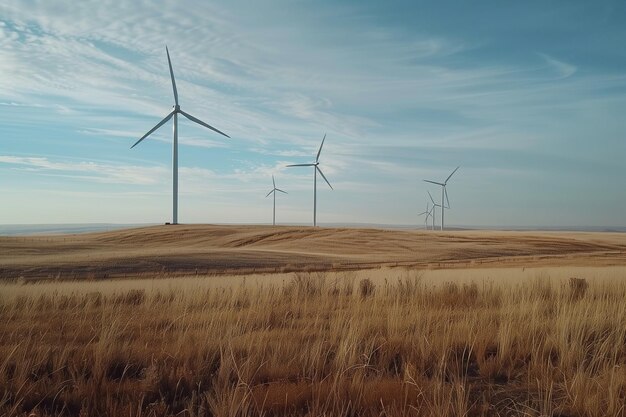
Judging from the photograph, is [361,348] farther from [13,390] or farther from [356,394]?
[13,390]

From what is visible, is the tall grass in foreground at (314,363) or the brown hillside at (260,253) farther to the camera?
the brown hillside at (260,253)

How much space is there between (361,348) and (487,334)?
6.48 ft

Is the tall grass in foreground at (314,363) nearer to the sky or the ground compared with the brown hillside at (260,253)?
nearer to the sky

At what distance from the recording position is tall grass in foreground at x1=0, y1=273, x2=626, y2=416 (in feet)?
16.0

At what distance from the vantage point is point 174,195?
69.1 metres

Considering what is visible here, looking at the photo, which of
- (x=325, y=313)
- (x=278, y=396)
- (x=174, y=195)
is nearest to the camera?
(x=278, y=396)

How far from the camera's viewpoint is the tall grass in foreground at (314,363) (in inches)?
192

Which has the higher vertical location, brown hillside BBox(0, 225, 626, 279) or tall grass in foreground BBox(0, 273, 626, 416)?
tall grass in foreground BBox(0, 273, 626, 416)

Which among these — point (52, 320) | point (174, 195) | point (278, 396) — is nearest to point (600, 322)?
point (278, 396)

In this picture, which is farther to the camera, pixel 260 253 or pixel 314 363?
Answer: pixel 260 253

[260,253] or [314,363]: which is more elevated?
[314,363]

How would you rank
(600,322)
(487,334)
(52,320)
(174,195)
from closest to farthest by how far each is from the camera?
1. (487,334)
2. (600,322)
3. (52,320)
4. (174,195)

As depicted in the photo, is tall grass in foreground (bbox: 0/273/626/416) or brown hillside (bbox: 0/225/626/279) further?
brown hillside (bbox: 0/225/626/279)

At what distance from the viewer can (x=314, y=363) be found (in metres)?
6.02
